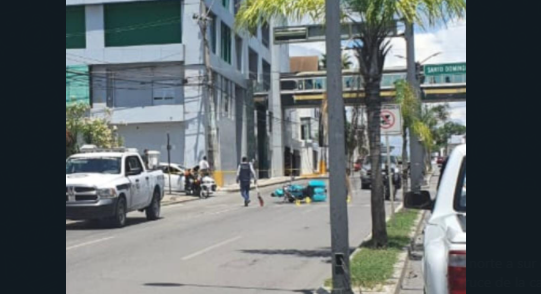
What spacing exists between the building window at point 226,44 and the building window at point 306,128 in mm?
35149

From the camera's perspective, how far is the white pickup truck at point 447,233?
4.51 metres

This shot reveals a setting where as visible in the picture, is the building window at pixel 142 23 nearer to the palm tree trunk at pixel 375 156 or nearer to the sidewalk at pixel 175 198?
the sidewalk at pixel 175 198

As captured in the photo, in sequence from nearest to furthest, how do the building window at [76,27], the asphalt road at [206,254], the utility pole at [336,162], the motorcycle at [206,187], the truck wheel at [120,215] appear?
the utility pole at [336,162] → the asphalt road at [206,254] → the truck wheel at [120,215] → the motorcycle at [206,187] → the building window at [76,27]

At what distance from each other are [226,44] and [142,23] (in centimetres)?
836

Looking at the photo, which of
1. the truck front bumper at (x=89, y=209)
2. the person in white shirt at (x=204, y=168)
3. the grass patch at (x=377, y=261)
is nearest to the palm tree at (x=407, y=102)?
the grass patch at (x=377, y=261)

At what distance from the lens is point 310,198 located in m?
29.8

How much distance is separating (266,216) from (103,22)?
951 inches

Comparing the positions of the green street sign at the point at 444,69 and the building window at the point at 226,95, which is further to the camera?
the building window at the point at 226,95

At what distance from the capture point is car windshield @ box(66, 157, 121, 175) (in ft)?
64.3

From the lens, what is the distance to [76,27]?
144 ft

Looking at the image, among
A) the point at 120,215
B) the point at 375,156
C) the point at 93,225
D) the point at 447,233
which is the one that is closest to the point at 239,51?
the point at 93,225

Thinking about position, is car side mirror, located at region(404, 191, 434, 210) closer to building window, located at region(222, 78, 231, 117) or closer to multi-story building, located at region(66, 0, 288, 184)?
multi-story building, located at region(66, 0, 288, 184)

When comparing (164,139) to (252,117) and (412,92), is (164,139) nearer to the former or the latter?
(252,117)
